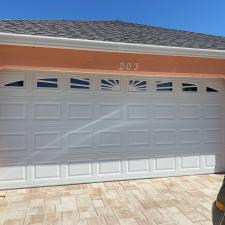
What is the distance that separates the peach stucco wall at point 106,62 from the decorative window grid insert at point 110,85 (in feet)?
1.40

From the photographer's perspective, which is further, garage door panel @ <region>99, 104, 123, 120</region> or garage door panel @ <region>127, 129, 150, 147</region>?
garage door panel @ <region>127, 129, 150, 147</region>

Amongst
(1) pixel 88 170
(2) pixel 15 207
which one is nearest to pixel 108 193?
(1) pixel 88 170

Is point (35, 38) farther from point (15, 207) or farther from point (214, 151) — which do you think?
point (214, 151)

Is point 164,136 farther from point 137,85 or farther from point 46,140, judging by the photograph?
point 46,140

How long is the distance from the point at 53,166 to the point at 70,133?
82 centimetres

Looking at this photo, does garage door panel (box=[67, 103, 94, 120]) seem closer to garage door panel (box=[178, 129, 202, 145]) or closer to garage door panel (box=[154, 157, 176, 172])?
garage door panel (box=[154, 157, 176, 172])

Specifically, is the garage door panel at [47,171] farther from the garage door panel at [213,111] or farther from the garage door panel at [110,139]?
the garage door panel at [213,111]

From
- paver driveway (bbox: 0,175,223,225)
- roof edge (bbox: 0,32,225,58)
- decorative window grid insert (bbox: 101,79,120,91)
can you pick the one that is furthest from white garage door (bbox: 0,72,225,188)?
roof edge (bbox: 0,32,225,58)

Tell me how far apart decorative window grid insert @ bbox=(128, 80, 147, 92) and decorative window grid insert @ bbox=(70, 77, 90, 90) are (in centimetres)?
102

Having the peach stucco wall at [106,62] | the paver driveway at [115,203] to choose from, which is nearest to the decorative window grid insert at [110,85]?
the peach stucco wall at [106,62]

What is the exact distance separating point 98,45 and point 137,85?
1.42 metres

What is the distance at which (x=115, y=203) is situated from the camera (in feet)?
14.8

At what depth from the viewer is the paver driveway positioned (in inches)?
152

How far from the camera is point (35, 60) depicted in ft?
16.6
